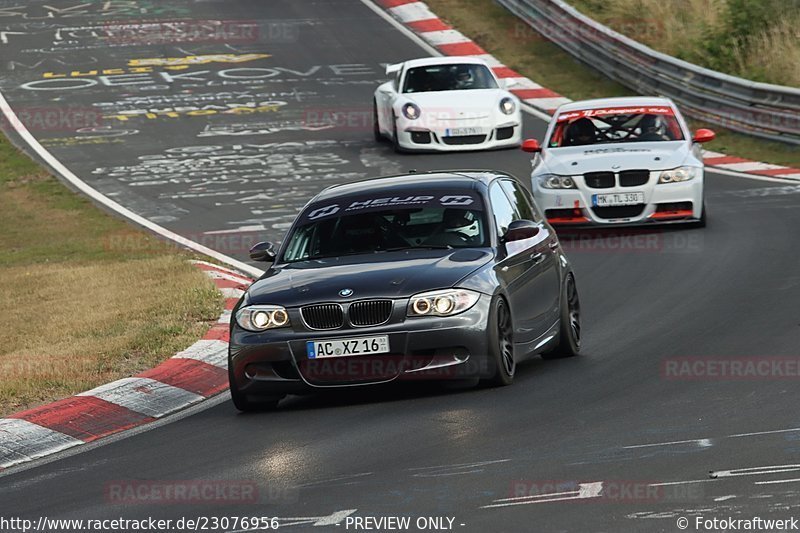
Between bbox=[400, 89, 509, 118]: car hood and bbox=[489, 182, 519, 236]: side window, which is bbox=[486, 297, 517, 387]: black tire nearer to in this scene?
bbox=[489, 182, 519, 236]: side window

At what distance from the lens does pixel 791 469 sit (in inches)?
283

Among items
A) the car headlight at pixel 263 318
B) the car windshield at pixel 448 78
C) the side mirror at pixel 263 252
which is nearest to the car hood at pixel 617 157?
the car windshield at pixel 448 78

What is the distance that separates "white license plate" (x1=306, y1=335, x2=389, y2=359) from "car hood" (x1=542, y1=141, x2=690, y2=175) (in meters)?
8.54

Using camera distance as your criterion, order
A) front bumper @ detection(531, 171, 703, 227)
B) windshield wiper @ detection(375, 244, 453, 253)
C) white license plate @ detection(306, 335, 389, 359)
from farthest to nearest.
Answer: front bumper @ detection(531, 171, 703, 227)
windshield wiper @ detection(375, 244, 453, 253)
white license plate @ detection(306, 335, 389, 359)

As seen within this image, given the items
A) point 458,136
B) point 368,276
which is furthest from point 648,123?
point 368,276

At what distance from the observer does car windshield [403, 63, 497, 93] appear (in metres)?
25.3

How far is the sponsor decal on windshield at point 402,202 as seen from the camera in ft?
35.1

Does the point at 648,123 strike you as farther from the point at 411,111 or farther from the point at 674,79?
the point at 674,79

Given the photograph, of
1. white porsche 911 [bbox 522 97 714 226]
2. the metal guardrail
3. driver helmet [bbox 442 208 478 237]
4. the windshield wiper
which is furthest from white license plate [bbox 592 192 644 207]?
the windshield wiper

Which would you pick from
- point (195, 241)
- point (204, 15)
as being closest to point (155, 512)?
point (195, 241)

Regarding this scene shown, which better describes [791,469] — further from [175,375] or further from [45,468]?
[175,375]

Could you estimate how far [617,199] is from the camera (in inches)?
691

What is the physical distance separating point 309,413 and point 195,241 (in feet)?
30.5

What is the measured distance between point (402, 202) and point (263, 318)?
142cm
